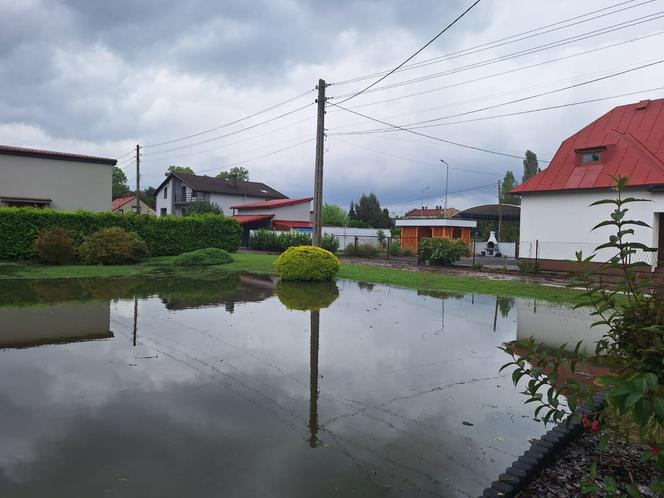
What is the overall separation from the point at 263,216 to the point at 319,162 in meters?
23.2

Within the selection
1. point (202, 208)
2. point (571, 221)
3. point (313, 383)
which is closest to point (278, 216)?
point (202, 208)

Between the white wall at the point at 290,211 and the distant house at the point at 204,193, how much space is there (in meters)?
5.60

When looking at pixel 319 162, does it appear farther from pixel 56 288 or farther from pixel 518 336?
pixel 518 336

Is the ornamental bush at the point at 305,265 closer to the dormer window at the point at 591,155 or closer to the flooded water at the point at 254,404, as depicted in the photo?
the flooded water at the point at 254,404

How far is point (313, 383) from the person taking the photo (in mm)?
5684

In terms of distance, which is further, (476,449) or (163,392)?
(163,392)

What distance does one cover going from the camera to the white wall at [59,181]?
25656 millimetres

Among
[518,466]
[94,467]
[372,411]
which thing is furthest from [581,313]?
[94,467]

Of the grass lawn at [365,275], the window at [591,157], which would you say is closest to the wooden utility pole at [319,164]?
the grass lawn at [365,275]

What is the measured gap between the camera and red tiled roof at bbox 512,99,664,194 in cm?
1938

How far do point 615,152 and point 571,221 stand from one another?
350 cm

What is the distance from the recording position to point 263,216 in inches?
1641

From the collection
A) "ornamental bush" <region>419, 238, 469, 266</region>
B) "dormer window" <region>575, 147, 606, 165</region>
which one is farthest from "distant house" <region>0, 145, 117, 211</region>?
"dormer window" <region>575, 147, 606, 165</region>

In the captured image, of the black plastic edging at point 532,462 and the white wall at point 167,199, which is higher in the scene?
the white wall at point 167,199
